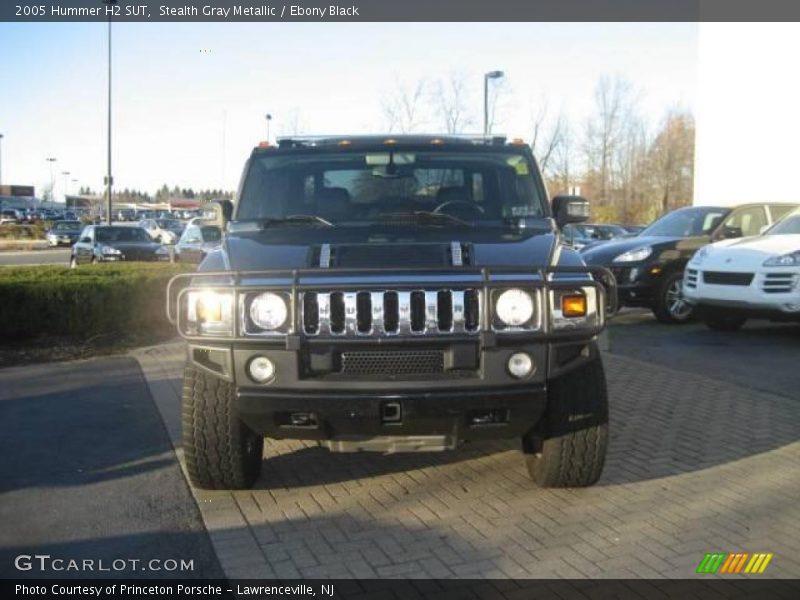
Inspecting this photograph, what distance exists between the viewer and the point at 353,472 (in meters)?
4.91

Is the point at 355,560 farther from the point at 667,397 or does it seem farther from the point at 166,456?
the point at 667,397

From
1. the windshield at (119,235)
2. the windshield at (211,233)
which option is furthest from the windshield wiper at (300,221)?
the windshield at (119,235)

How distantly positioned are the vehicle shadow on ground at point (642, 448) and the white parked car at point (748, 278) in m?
2.70

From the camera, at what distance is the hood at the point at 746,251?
30.6 ft

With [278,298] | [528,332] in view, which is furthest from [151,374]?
[528,332]

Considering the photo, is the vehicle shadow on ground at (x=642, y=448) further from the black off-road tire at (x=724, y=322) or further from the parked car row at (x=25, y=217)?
the parked car row at (x=25, y=217)

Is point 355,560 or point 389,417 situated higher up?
point 389,417

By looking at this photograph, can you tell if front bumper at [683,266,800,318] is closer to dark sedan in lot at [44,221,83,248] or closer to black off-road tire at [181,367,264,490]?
black off-road tire at [181,367,264,490]

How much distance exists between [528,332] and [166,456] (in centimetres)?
275

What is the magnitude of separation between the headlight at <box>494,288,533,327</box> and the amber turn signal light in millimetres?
163

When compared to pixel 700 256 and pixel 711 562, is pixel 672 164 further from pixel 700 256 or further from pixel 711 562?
pixel 711 562

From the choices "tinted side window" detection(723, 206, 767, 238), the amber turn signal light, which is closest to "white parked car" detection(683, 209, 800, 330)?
"tinted side window" detection(723, 206, 767, 238)

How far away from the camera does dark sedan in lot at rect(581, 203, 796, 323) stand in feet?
37.0

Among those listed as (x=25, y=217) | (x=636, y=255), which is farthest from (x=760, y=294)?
(x=25, y=217)
